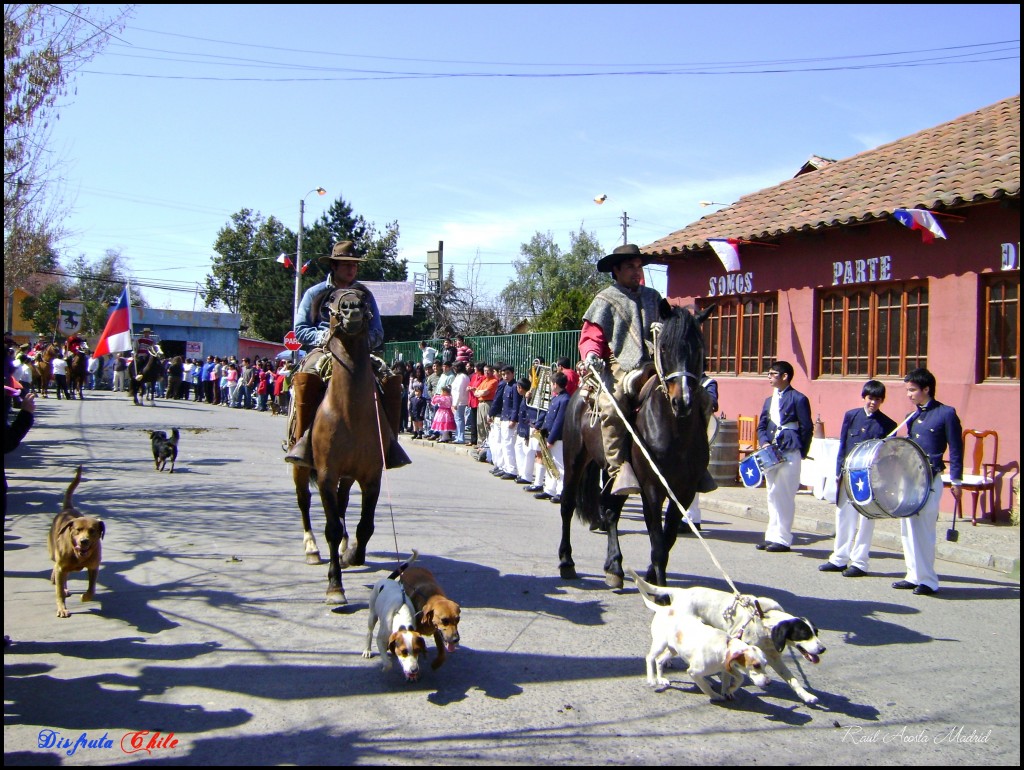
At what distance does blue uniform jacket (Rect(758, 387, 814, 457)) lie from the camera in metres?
10.1

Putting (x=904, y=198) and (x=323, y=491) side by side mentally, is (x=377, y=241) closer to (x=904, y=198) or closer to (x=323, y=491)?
(x=904, y=198)

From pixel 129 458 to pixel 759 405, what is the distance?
1205cm

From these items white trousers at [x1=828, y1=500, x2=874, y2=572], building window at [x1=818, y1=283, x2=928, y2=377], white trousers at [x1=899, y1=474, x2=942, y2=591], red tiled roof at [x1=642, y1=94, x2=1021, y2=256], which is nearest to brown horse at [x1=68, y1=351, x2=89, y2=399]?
red tiled roof at [x1=642, y1=94, x2=1021, y2=256]

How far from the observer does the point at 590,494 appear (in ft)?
27.3

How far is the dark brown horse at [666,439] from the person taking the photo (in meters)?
6.56

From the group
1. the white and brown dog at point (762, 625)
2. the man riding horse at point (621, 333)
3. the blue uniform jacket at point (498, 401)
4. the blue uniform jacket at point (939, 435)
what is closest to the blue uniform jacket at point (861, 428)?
the blue uniform jacket at point (939, 435)

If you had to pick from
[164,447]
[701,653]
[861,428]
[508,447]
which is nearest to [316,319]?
[701,653]

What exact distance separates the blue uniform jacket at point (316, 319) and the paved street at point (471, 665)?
2.08 m

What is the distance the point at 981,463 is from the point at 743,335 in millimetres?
6180

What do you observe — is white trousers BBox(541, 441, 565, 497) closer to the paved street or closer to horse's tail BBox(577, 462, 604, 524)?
the paved street

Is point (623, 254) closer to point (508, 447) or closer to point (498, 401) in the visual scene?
point (508, 447)

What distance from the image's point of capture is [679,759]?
4.13 metres

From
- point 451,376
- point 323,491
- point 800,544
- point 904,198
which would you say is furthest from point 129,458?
point 904,198

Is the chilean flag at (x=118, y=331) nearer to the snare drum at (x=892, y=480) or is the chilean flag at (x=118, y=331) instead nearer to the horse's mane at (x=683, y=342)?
the horse's mane at (x=683, y=342)
